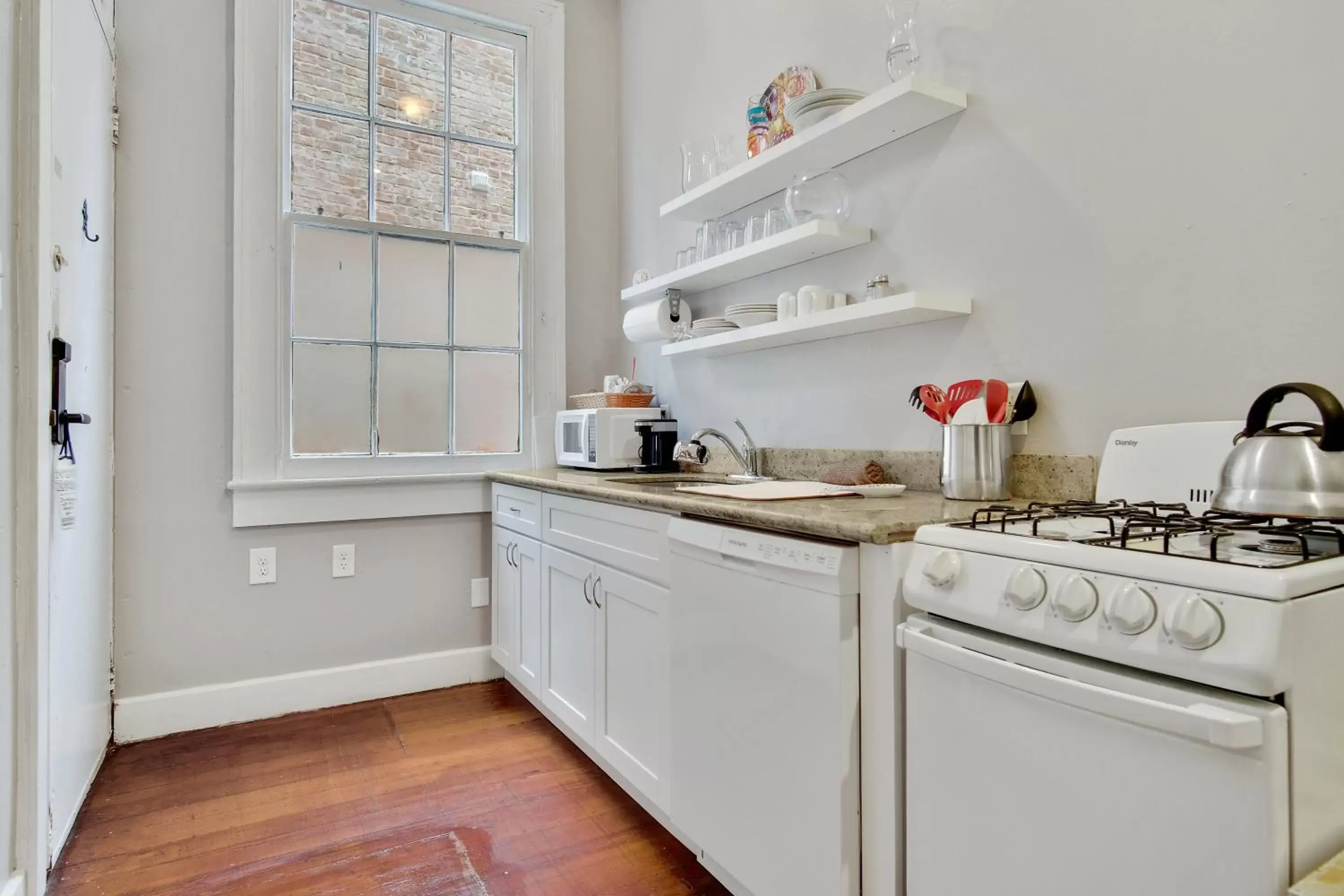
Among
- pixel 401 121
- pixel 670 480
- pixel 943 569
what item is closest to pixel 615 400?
pixel 670 480

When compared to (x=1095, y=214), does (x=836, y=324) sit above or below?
below

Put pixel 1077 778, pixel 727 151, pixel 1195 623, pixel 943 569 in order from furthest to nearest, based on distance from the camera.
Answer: pixel 727 151
pixel 943 569
pixel 1077 778
pixel 1195 623

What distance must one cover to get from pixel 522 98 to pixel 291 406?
161cm

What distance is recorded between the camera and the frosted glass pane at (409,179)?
112 inches

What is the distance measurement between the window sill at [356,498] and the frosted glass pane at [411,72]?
1.42m

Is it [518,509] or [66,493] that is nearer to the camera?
[66,493]

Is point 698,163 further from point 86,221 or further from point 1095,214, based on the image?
point 86,221

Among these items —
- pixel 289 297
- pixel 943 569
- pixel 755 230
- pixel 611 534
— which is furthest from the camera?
pixel 289 297

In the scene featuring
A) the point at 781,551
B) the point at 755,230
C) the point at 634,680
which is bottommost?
the point at 634,680

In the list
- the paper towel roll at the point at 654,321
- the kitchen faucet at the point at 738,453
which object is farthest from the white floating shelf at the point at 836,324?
the kitchen faucet at the point at 738,453

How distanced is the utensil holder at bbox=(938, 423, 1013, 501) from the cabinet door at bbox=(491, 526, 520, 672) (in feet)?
5.29

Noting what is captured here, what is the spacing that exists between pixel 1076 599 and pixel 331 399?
261 centimetres

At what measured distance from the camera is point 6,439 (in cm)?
145

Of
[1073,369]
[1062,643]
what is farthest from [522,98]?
[1062,643]
